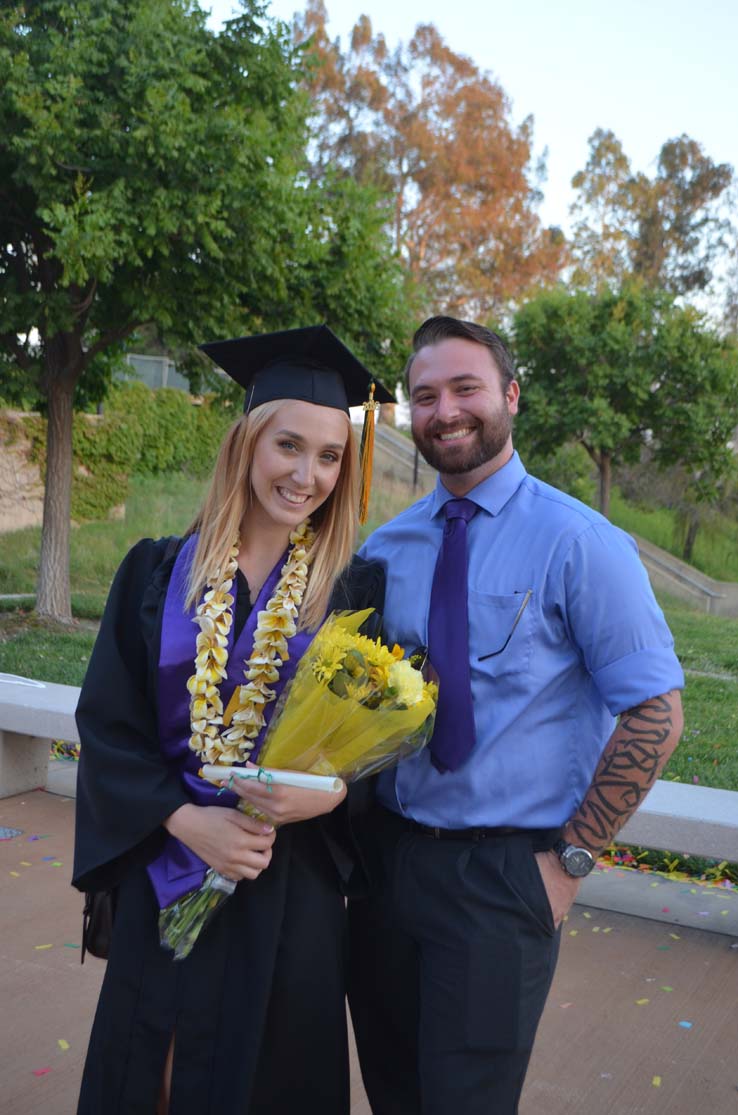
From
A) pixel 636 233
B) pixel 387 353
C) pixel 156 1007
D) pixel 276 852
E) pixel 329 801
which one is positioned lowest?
pixel 156 1007

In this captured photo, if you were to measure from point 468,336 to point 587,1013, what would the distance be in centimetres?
252

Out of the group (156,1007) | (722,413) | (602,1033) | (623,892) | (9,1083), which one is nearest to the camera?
(156,1007)

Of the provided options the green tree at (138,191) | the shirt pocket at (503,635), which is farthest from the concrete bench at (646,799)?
the green tree at (138,191)

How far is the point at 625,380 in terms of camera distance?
18969mm

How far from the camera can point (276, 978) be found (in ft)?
6.93

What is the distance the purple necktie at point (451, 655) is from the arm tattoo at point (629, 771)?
269mm

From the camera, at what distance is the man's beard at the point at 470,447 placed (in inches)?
89.4

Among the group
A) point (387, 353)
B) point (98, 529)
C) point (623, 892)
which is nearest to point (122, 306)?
point (387, 353)

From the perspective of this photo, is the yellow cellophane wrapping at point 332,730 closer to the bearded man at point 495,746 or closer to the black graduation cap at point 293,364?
the bearded man at point 495,746

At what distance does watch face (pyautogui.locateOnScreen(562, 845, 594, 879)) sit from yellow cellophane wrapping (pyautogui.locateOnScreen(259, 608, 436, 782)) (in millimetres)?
381

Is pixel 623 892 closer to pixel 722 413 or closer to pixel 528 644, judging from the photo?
pixel 528 644

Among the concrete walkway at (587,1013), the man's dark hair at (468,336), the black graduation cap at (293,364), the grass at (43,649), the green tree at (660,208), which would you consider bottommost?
the grass at (43,649)

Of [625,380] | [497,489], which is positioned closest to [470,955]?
[497,489]

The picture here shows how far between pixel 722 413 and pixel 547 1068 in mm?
17269
